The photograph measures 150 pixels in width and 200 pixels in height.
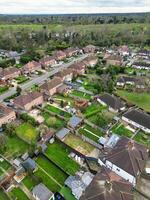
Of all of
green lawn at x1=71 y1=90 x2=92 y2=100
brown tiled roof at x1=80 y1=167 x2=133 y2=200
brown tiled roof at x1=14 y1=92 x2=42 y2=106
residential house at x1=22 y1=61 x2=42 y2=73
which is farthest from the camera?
residential house at x1=22 y1=61 x2=42 y2=73

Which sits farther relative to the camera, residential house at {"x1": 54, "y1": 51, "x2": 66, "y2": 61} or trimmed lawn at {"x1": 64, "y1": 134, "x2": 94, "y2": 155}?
residential house at {"x1": 54, "y1": 51, "x2": 66, "y2": 61}

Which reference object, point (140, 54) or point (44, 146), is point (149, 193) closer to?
point (44, 146)

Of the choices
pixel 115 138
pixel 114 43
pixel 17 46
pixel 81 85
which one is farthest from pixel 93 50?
pixel 115 138

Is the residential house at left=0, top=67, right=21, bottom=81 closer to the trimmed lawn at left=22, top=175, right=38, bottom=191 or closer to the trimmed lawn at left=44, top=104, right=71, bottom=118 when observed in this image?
the trimmed lawn at left=44, top=104, right=71, bottom=118

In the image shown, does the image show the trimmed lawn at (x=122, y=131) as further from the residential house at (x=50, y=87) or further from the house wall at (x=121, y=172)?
the residential house at (x=50, y=87)

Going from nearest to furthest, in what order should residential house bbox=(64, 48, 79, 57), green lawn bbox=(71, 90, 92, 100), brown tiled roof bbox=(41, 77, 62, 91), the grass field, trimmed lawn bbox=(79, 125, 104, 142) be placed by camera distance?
1. trimmed lawn bbox=(79, 125, 104, 142)
2. the grass field
3. green lawn bbox=(71, 90, 92, 100)
4. brown tiled roof bbox=(41, 77, 62, 91)
5. residential house bbox=(64, 48, 79, 57)

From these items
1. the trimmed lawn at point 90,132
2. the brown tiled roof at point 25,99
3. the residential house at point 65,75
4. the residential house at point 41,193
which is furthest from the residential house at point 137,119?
the residential house at point 65,75

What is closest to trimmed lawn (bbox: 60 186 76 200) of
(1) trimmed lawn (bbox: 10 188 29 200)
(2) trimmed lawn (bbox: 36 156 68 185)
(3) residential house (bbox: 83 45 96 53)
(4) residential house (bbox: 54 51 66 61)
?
(2) trimmed lawn (bbox: 36 156 68 185)
